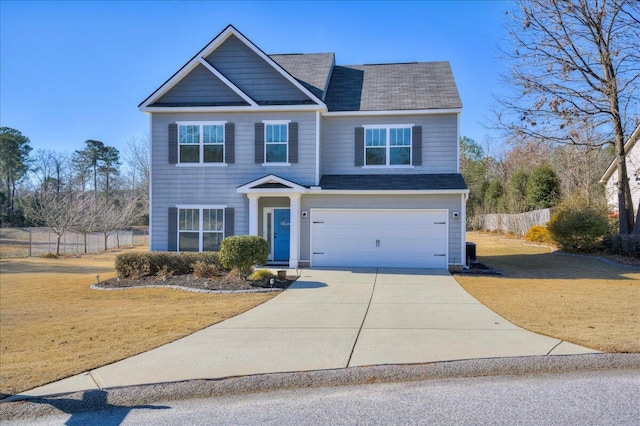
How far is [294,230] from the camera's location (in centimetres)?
1800

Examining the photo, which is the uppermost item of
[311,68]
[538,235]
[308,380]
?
[311,68]

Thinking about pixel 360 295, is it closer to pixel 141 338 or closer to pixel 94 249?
pixel 141 338

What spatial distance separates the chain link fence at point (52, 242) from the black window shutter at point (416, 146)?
22.3 m

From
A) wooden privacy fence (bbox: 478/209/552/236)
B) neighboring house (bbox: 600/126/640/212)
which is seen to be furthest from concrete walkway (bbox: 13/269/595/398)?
wooden privacy fence (bbox: 478/209/552/236)

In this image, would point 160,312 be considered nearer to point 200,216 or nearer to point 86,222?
point 200,216

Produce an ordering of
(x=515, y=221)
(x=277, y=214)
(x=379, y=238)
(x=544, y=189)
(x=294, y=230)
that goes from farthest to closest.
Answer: (x=515, y=221)
(x=544, y=189)
(x=277, y=214)
(x=379, y=238)
(x=294, y=230)

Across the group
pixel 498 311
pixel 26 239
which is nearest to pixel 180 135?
pixel 498 311

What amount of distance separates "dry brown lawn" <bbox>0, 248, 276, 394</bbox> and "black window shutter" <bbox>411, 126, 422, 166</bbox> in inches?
335

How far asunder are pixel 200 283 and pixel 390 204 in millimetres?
7142

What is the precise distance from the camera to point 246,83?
18703mm

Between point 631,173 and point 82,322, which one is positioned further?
point 631,173

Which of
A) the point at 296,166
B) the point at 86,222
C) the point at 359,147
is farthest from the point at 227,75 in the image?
the point at 86,222

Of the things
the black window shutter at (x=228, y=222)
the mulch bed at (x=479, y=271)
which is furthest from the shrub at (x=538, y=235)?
the black window shutter at (x=228, y=222)

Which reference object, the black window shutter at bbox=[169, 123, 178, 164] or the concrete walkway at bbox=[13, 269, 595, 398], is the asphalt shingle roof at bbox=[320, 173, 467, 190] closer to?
the black window shutter at bbox=[169, 123, 178, 164]
